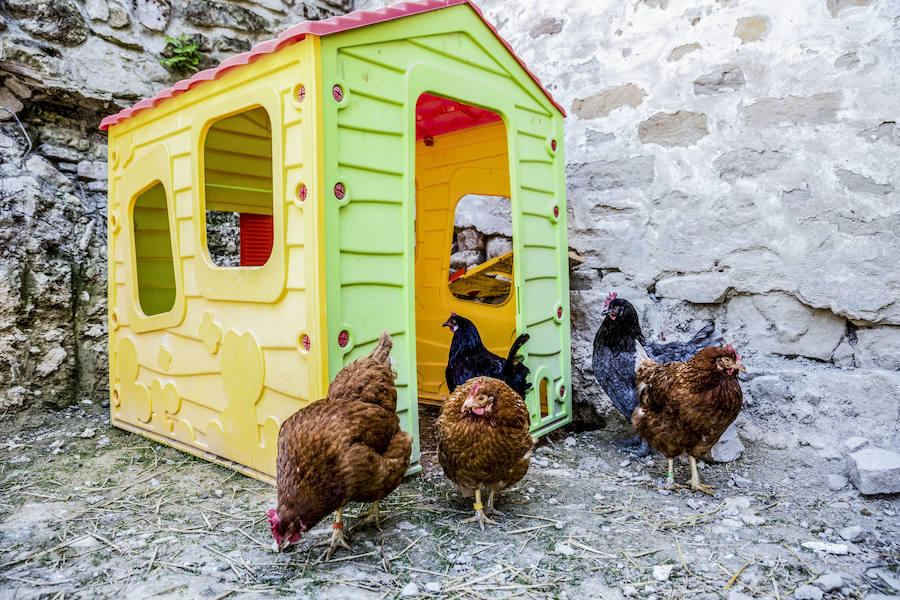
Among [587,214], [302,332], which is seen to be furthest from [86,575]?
[587,214]

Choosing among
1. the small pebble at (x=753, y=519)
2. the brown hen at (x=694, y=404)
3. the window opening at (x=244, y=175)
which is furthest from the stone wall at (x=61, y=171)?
the small pebble at (x=753, y=519)

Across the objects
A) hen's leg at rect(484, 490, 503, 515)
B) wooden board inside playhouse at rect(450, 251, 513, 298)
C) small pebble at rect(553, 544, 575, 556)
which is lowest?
small pebble at rect(553, 544, 575, 556)

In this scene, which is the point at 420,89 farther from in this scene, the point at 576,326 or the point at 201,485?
the point at 201,485

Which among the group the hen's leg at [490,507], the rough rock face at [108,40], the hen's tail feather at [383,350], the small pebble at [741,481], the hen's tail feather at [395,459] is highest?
the rough rock face at [108,40]

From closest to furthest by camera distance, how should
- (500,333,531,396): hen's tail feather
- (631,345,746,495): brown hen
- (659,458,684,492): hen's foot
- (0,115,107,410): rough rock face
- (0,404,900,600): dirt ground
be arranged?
1. (0,404,900,600): dirt ground
2. (631,345,746,495): brown hen
3. (659,458,684,492): hen's foot
4. (500,333,531,396): hen's tail feather
5. (0,115,107,410): rough rock face

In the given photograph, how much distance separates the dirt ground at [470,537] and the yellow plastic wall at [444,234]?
1.30 metres

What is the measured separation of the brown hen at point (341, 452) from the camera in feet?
6.76

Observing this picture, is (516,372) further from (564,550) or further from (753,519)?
(753,519)

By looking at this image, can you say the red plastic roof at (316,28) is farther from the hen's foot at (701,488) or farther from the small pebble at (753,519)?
the small pebble at (753,519)

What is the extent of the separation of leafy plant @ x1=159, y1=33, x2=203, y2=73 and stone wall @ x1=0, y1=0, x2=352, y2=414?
0.04m

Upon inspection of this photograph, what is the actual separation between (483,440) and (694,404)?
1075mm

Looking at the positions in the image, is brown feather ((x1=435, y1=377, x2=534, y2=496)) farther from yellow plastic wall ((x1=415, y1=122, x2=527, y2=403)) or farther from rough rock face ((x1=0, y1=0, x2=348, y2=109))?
rough rock face ((x1=0, y1=0, x2=348, y2=109))

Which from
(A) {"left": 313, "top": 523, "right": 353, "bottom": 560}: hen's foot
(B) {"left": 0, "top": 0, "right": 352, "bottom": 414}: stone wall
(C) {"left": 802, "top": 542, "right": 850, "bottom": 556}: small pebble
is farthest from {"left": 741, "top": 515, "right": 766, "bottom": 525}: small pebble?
(B) {"left": 0, "top": 0, "right": 352, "bottom": 414}: stone wall

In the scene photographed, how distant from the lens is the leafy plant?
4.42 m
